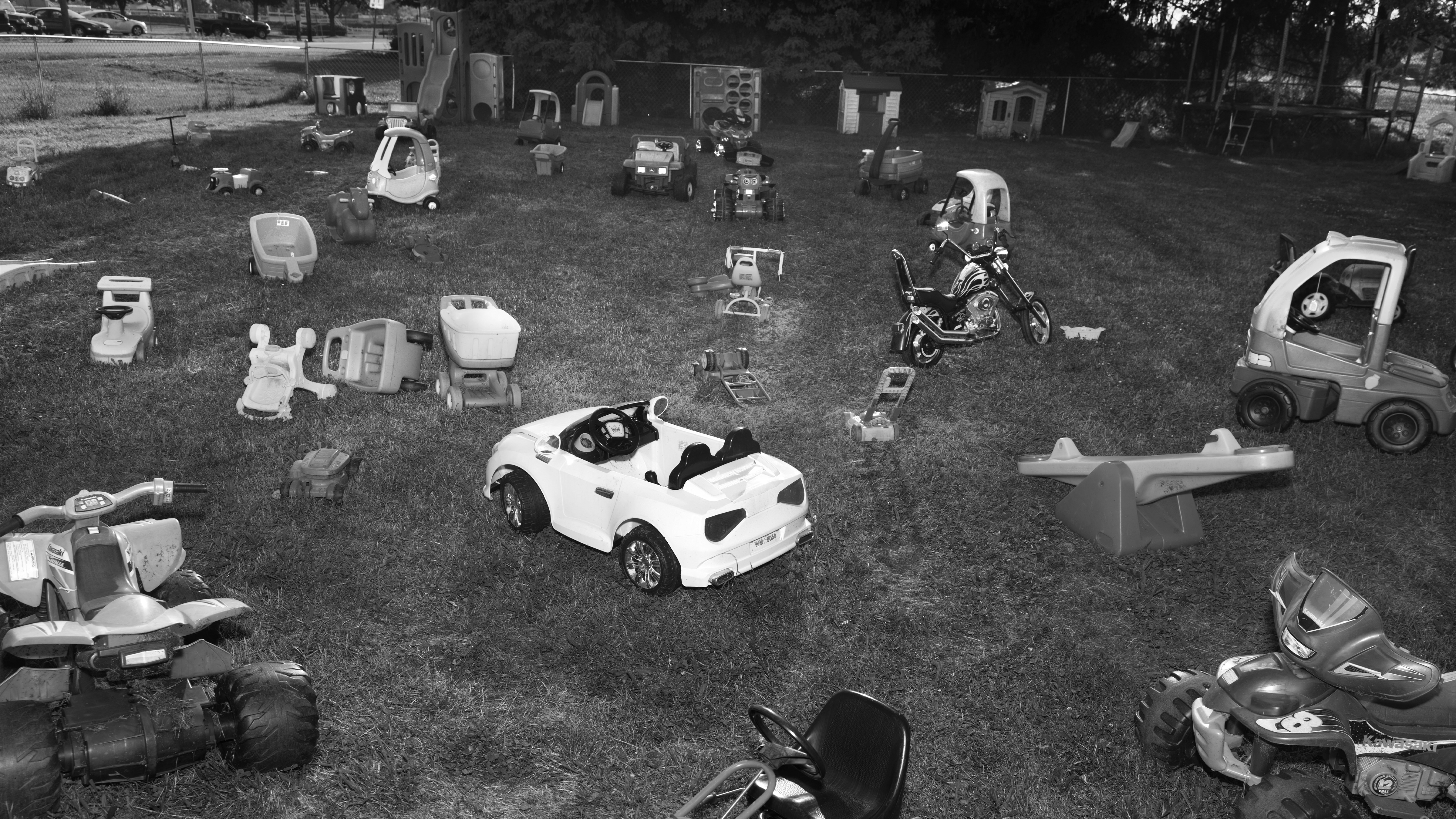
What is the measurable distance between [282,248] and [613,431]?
5.86m

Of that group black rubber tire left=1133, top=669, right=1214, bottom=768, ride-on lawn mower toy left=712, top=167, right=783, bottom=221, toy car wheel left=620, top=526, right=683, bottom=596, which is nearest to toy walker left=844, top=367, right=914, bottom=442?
toy car wheel left=620, top=526, right=683, bottom=596

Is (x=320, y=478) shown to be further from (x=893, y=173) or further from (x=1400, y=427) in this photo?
(x=893, y=173)

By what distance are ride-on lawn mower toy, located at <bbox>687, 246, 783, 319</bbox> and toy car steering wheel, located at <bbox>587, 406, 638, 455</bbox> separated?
161 inches

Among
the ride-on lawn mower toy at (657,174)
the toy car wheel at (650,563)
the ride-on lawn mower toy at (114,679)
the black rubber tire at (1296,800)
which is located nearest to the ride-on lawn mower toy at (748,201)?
the ride-on lawn mower toy at (657,174)

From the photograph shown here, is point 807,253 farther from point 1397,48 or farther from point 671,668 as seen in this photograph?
point 1397,48

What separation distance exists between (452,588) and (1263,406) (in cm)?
635

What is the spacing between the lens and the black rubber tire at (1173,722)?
4.26 m

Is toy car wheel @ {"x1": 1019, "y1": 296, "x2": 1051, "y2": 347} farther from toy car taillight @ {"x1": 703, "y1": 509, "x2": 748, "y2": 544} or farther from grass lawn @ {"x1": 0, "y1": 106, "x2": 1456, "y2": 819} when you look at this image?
toy car taillight @ {"x1": 703, "y1": 509, "x2": 748, "y2": 544}

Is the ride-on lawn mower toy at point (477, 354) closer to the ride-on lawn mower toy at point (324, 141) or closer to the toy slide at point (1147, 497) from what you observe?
the toy slide at point (1147, 497)

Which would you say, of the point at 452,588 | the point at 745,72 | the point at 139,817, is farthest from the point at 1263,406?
the point at 745,72

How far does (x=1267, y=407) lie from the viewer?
7.97 metres

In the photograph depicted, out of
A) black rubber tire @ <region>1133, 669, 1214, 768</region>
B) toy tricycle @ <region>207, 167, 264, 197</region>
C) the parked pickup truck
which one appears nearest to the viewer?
black rubber tire @ <region>1133, 669, 1214, 768</region>

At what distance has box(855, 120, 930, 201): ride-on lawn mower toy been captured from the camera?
15.4 metres

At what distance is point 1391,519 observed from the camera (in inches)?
269
